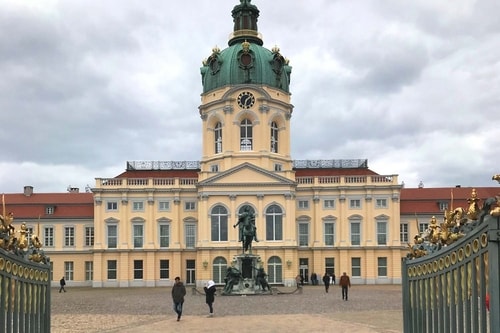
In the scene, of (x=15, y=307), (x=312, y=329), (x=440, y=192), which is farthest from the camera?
(x=440, y=192)

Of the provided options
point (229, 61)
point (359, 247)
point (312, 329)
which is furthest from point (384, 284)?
point (312, 329)

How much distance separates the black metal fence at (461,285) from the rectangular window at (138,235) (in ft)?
186

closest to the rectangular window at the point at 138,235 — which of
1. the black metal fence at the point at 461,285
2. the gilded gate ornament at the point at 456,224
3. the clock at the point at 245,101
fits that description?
the clock at the point at 245,101

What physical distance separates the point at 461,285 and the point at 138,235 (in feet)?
194

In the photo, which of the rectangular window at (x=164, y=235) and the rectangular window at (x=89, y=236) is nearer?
the rectangular window at (x=164, y=235)

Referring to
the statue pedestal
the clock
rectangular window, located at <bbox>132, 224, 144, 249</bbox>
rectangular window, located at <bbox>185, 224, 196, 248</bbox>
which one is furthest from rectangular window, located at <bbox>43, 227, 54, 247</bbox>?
the statue pedestal

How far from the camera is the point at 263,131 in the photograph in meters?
63.2

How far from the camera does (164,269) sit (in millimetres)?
64375

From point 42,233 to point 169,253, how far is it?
13.0m

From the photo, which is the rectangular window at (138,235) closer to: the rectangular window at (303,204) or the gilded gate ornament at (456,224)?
the rectangular window at (303,204)

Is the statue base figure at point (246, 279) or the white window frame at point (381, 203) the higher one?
the white window frame at point (381, 203)

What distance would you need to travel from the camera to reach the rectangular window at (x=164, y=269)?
211 feet

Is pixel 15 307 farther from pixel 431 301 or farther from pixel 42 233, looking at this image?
pixel 42 233

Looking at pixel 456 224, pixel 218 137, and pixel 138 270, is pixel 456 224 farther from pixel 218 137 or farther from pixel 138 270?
pixel 138 270
